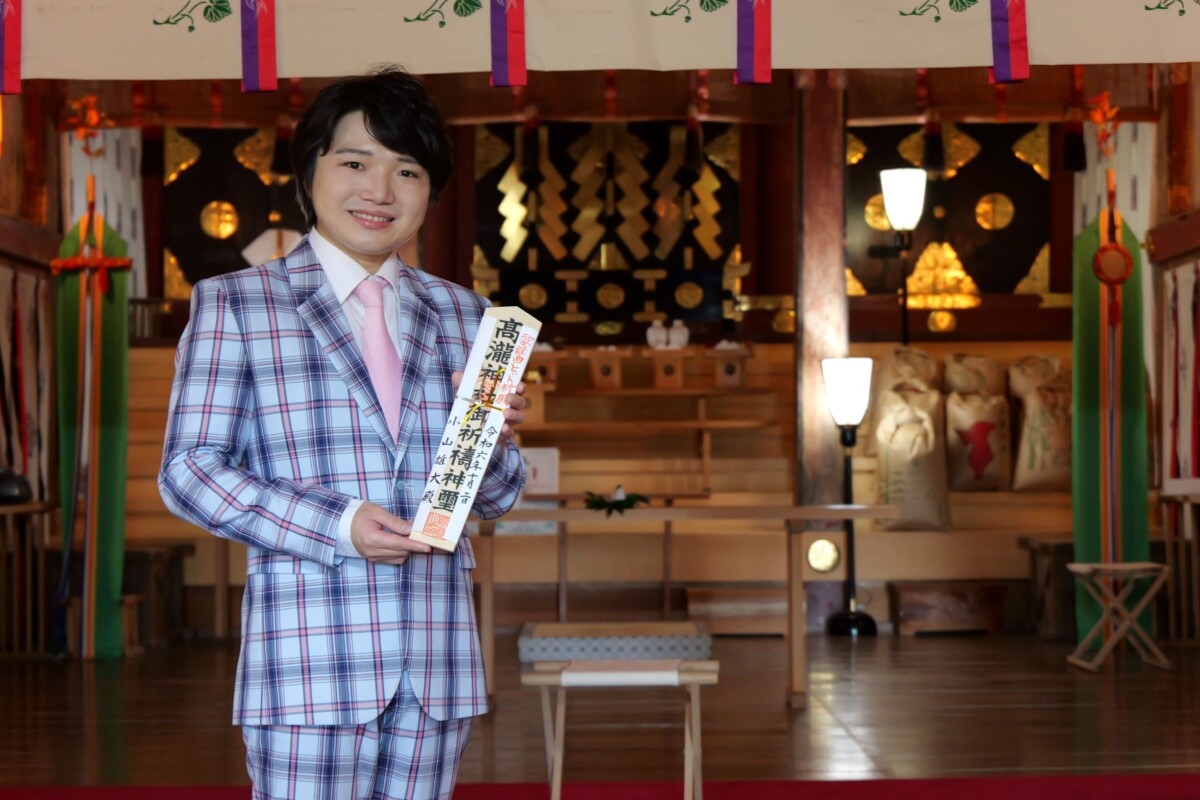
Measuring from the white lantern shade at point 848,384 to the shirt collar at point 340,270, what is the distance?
170 inches

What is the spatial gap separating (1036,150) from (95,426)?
261 inches

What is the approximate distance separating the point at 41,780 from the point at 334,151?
9.33ft

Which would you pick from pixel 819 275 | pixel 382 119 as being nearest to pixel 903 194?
pixel 819 275

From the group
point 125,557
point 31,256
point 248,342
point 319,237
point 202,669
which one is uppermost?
point 31,256

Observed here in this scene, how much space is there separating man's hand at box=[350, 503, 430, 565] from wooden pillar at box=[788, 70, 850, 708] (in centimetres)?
560

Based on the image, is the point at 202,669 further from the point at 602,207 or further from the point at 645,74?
the point at 602,207

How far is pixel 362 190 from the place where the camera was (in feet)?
5.21

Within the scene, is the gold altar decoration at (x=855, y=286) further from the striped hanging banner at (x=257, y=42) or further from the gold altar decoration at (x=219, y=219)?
the striped hanging banner at (x=257, y=42)

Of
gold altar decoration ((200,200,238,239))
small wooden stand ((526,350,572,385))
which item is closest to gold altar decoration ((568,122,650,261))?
small wooden stand ((526,350,572,385))

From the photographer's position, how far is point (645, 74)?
24.4 feet

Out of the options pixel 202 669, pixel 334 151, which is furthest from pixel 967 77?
pixel 334 151

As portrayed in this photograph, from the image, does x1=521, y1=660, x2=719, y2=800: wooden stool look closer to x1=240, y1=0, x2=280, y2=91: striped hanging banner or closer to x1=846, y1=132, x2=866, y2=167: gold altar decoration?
x1=240, y1=0, x2=280, y2=91: striped hanging banner

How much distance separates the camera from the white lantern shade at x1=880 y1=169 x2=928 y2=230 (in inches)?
259

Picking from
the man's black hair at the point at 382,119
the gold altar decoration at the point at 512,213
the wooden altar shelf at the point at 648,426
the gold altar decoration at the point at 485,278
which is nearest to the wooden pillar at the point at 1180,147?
the wooden altar shelf at the point at 648,426
